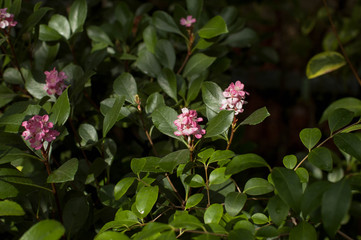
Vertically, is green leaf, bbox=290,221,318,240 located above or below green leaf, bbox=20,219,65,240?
below

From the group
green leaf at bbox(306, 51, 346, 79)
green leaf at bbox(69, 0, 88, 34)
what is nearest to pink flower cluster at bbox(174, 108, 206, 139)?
green leaf at bbox(69, 0, 88, 34)

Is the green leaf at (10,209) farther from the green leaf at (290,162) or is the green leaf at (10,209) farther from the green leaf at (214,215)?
the green leaf at (290,162)

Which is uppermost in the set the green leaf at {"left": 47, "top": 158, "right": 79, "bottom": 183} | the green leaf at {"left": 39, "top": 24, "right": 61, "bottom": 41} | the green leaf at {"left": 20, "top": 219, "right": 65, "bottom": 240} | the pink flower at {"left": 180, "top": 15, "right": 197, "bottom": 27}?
the pink flower at {"left": 180, "top": 15, "right": 197, "bottom": 27}

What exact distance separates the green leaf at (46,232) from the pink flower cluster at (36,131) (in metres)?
0.17

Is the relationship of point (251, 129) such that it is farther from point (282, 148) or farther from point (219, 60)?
point (219, 60)

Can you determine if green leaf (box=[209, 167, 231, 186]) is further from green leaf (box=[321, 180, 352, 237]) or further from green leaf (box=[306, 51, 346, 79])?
green leaf (box=[306, 51, 346, 79])

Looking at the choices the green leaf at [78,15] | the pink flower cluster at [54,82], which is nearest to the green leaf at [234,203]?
the pink flower cluster at [54,82]

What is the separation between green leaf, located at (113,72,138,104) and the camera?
0.82 meters

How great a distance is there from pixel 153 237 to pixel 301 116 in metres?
2.48

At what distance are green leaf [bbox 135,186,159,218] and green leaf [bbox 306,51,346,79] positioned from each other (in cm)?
76

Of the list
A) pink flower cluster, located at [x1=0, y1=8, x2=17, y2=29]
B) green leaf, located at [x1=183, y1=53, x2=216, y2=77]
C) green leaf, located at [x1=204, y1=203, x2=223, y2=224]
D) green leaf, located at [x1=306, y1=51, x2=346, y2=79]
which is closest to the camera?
green leaf, located at [x1=204, y1=203, x2=223, y2=224]

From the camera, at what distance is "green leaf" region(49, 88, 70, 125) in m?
0.69

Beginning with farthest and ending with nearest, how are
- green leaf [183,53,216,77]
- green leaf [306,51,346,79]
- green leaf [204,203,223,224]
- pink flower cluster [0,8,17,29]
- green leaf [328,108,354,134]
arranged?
green leaf [306,51,346,79]
green leaf [183,53,216,77]
pink flower cluster [0,8,17,29]
green leaf [328,108,354,134]
green leaf [204,203,223,224]

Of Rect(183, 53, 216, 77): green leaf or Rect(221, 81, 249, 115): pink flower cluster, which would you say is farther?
Rect(183, 53, 216, 77): green leaf
